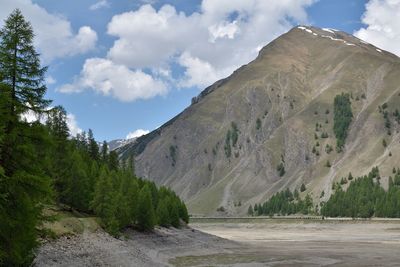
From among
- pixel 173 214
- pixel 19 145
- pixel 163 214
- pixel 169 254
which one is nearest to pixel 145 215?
pixel 169 254

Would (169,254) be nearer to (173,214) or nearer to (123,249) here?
(123,249)

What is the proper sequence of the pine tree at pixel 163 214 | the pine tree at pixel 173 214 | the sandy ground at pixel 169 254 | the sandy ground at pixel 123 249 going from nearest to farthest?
1. the sandy ground at pixel 123 249
2. the sandy ground at pixel 169 254
3. the pine tree at pixel 163 214
4. the pine tree at pixel 173 214

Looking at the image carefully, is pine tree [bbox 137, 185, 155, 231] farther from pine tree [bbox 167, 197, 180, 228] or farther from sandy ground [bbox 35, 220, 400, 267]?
pine tree [bbox 167, 197, 180, 228]

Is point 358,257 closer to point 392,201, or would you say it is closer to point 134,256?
point 134,256

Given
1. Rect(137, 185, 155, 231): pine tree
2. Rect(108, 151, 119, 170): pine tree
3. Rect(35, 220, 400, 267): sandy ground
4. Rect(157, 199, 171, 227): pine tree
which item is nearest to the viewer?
Rect(35, 220, 400, 267): sandy ground

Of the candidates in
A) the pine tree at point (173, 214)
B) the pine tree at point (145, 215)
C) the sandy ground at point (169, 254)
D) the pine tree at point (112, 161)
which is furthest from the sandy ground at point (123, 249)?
the pine tree at point (112, 161)

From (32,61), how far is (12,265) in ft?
Result: 36.2

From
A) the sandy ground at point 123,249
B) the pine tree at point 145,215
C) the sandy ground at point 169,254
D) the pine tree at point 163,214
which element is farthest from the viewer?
the pine tree at point 163,214

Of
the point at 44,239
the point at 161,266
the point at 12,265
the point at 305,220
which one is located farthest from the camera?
the point at 305,220

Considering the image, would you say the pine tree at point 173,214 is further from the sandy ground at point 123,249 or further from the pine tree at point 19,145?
the pine tree at point 19,145

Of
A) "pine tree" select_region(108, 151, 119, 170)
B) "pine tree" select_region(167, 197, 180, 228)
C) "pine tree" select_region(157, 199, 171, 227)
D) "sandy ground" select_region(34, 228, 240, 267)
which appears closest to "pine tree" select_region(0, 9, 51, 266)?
"sandy ground" select_region(34, 228, 240, 267)

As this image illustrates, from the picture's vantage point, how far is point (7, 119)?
25.7 meters

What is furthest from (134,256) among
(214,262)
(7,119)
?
(7,119)

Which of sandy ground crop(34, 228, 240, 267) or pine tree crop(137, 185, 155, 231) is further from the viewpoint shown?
pine tree crop(137, 185, 155, 231)
